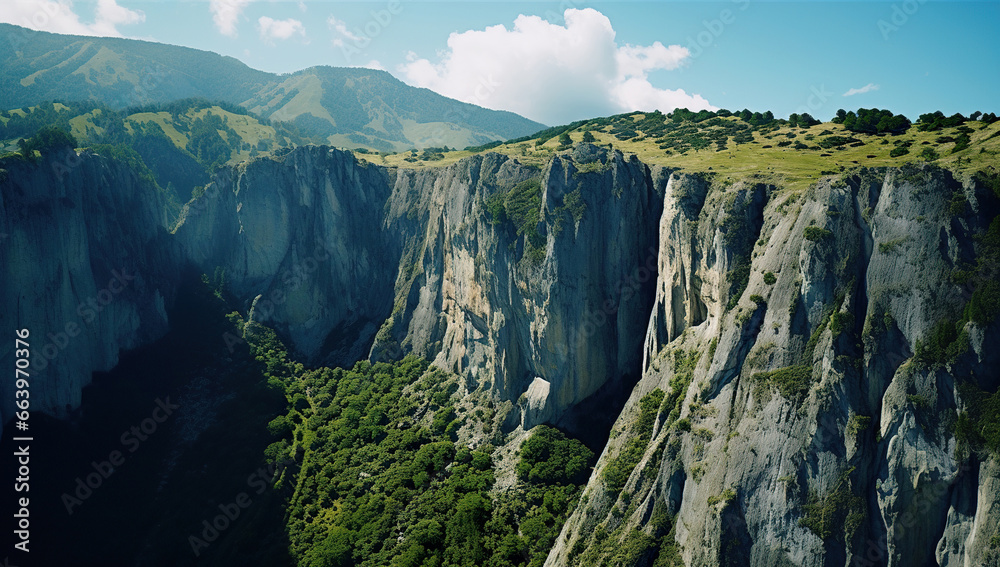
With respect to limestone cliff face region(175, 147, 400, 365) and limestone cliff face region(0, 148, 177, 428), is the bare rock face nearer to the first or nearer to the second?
limestone cliff face region(175, 147, 400, 365)

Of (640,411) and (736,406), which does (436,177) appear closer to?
(640,411)

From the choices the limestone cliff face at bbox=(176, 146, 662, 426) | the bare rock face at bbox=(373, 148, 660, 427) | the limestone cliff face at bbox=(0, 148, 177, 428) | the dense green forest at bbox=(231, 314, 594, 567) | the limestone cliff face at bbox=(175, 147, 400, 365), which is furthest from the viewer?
the limestone cliff face at bbox=(175, 147, 400, 365)

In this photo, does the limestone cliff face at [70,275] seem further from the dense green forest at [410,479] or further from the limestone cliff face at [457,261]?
the dense green forest at [410,479]

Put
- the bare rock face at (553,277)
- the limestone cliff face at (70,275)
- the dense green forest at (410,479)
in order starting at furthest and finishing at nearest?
the limestone cliff face at (70,275) < the bare rock face at (553,277) < the dense green forest at (410,479)

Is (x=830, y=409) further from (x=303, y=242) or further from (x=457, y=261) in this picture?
(x=303, y=242)

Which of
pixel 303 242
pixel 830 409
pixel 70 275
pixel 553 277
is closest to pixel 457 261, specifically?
pixel 553 277

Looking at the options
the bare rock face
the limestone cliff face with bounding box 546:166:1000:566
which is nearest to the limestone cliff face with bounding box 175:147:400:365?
the bare rock face

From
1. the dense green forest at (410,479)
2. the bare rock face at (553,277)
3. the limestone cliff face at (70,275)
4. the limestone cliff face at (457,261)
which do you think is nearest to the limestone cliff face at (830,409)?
the dense green forest at (410,479)
